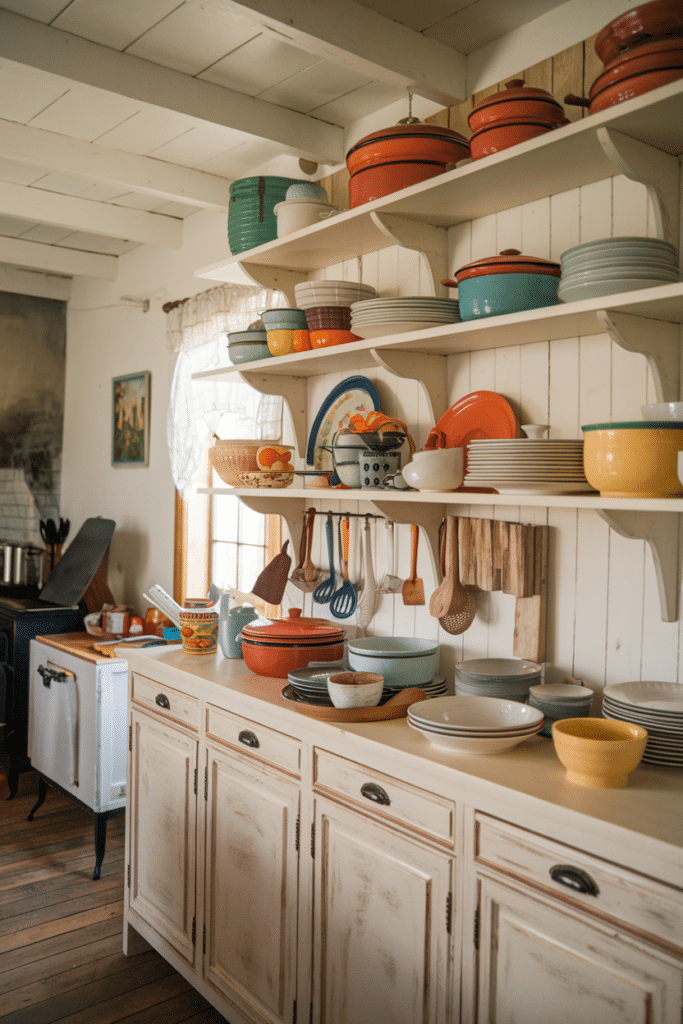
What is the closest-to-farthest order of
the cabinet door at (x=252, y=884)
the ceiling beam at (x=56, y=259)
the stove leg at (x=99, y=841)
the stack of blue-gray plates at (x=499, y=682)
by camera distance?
the stack of blue-gray plates at (x=499, y=682) < the cabinet door at (x=252, y=884) < the stove leg at (x=99, y=841) < the ceiling beam at (x=56, y=259)

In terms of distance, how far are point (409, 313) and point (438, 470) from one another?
410 mm

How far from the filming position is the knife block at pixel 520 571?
1.89 m

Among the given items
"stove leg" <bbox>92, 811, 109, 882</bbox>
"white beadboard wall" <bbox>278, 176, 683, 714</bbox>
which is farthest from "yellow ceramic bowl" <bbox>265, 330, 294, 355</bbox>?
"stove leg" <bbox>92, 811, 109, 882</bbox>

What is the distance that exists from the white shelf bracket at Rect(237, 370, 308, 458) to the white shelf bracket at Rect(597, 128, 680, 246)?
4.38ft

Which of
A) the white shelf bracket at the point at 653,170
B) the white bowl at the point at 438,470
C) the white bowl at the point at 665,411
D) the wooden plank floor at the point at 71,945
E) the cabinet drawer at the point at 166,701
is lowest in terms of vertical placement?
the wooden plank floor at the point at 71,945

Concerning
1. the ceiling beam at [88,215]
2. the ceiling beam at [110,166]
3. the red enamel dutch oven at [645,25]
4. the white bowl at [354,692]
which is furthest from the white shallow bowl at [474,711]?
the ceiling beam at [88,215]

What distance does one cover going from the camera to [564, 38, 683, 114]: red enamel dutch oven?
1415 mm

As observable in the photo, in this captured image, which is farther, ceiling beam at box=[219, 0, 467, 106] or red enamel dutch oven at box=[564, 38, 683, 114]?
ceiling beam at box=[219, 0, 467, 106]

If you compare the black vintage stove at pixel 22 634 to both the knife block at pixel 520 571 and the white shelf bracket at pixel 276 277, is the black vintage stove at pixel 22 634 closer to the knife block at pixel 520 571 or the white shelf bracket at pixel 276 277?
the white shelf bracket at pixel 276 277

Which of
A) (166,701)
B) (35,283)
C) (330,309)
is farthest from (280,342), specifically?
(35,283)

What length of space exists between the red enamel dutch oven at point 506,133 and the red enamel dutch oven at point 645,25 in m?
0.23

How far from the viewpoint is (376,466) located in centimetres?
209

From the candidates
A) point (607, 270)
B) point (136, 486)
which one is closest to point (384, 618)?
point (607, 270)

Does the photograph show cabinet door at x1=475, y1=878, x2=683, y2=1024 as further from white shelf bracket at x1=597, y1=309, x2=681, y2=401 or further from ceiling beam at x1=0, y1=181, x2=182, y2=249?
ceiling beam at x1=0, y1=181, x2=182, y2=249
